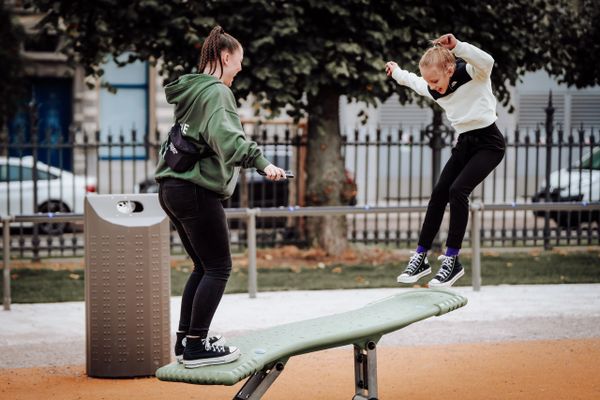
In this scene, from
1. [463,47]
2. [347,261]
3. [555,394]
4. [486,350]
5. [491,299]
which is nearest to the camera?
[463,47]

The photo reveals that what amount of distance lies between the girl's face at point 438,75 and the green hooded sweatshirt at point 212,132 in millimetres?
1183

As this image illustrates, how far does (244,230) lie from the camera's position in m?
15.7

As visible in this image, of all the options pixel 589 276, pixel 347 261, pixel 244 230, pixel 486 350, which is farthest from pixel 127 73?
pixel 486 350

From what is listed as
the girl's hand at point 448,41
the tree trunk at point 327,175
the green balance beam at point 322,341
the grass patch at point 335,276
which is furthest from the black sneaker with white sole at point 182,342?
the tree trunk at point 327,175

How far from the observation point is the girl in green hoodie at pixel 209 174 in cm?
521

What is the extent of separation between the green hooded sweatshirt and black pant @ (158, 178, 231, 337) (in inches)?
2.5

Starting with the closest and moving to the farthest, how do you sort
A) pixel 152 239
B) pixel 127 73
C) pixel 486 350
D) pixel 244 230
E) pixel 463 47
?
pixel 463 47 < pixel 152 239 < pixel 486 350 < pixel 244 230 < pixel 127 73

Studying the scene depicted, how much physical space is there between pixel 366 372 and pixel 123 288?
1.88 m

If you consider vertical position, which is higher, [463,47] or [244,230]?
[463,47]

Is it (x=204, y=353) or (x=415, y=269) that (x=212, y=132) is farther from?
(x=415, y=269)

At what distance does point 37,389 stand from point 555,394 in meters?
3.37

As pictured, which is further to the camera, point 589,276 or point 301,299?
point 589,276

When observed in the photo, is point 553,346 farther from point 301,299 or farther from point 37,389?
point 37,389

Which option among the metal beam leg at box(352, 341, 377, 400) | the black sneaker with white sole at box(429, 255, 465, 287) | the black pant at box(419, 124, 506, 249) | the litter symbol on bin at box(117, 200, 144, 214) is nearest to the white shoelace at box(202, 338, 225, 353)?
the metal beam leg at box(352, 341, 377, 400)
